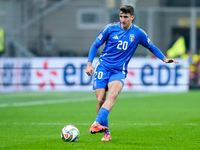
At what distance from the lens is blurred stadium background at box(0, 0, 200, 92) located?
2661 centimetres

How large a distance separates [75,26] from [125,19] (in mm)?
20498

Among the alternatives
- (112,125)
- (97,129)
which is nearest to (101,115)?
(97,129)

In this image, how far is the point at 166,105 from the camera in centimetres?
1670

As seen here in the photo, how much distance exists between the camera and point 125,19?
339 inches

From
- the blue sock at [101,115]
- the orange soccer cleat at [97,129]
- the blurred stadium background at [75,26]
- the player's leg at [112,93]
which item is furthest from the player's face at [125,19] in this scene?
the blurred stadium background at [75,26]

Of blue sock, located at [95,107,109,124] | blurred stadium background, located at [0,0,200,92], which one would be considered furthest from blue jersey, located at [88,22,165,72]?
blurred stadium background, located at [0,0,200,92]

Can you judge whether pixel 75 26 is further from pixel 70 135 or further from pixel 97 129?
pixel 97 129

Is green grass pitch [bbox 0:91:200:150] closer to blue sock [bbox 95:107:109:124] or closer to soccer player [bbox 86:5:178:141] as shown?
blue sock [bbox 95:107:109:124]

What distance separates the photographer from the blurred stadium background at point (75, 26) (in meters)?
26.6

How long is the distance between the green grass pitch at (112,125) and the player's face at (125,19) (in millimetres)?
1809

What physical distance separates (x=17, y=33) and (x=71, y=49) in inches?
109

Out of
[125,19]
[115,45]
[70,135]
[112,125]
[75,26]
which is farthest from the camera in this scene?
[75,26]

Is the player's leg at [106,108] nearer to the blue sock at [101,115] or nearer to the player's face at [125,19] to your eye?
the blue sock at [101,115]

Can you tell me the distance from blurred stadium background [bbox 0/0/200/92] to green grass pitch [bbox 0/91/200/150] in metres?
9.02
